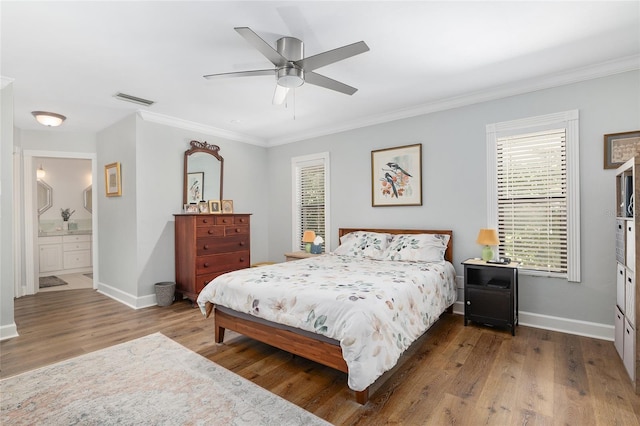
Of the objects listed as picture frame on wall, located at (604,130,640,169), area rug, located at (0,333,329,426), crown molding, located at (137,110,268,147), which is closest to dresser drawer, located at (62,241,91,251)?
crown molding, located at (137,110,268,147)

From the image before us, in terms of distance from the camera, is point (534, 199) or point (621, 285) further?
point (534, 199)

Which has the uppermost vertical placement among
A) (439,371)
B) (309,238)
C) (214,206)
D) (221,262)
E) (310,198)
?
(310,198)

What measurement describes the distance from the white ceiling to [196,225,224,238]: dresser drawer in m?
1.62

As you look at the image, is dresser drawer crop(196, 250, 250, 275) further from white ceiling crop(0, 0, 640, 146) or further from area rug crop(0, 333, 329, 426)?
white ceiling crop(0, 0, 640, 146)

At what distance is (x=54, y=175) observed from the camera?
6.89 metres

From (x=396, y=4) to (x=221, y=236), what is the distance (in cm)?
360

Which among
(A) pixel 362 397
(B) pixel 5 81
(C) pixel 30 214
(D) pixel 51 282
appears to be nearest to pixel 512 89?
(A) pixel 362 397

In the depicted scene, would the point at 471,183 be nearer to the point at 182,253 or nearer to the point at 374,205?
the point at 374,205

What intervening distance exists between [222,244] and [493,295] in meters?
3.52

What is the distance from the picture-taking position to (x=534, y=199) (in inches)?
135

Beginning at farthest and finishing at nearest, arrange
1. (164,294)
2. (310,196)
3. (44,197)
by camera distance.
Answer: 1. (44,197)
2. (310,196)
3. (164,294)

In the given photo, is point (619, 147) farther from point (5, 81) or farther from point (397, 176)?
point (5, 81)

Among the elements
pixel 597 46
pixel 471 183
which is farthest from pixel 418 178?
pixel 597 46

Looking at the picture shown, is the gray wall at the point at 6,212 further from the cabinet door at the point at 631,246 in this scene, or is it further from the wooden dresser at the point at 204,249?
the cabinet door at the point at 631,246
